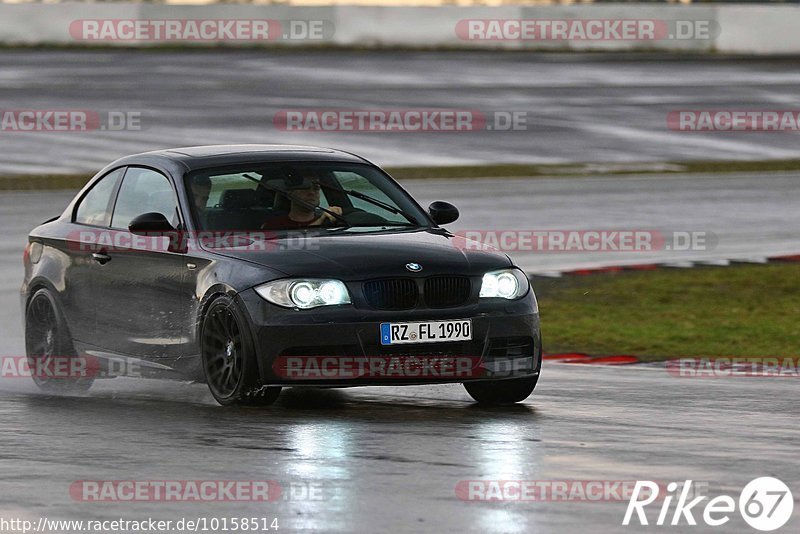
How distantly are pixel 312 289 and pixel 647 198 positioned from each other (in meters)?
16.9

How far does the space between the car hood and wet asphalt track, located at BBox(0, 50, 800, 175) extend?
65.0ft

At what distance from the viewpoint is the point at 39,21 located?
53781mm

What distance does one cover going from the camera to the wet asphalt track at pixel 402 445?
285 inches

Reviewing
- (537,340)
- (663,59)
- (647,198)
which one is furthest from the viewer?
(663,59)

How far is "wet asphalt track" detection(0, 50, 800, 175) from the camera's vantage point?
33.8 meters

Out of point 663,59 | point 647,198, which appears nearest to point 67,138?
point 647,198

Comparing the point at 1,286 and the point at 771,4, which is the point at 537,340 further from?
the point at 771,4

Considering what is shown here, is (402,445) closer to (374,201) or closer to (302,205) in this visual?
(302,205)

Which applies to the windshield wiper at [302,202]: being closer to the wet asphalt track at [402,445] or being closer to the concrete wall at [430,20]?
the wet asphalt track at [402,445]

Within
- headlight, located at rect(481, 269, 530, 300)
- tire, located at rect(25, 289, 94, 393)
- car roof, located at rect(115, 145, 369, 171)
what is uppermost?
car roof, located at rect(115, 145, 369, 171)

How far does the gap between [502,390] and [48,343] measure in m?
3.18

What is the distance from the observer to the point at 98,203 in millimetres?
11867


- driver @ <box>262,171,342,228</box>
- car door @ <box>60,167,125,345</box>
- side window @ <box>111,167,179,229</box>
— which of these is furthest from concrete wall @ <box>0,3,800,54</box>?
driver @ <box>262,171,342,228</box>

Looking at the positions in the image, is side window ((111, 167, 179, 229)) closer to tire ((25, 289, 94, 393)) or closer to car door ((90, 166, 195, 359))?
car door ((90, 166, 195, 359))
